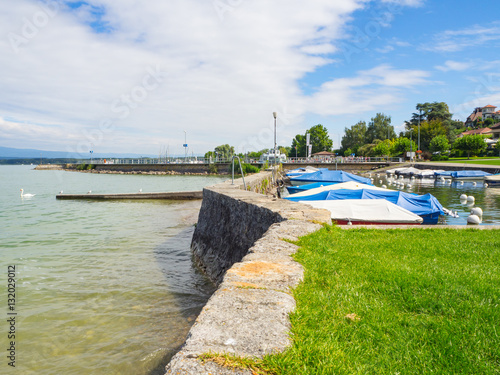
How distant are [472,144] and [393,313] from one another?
73684 mm

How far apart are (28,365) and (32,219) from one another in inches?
668

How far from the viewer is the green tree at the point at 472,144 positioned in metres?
62.1

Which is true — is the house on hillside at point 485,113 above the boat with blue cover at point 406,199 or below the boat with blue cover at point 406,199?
above

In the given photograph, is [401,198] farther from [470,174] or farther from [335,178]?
[470,174]

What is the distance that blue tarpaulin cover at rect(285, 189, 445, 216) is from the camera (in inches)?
548

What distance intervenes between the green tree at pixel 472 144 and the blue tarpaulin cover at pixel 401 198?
59099 mm

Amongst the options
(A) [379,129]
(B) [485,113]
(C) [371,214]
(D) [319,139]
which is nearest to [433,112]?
(A) [379,129]

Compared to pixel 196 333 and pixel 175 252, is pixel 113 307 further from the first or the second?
pixel 196 333

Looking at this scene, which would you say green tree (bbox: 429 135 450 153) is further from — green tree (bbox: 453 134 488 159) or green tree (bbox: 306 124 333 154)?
green tree (bbox: 306 124 333 154)

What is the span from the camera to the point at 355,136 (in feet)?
353

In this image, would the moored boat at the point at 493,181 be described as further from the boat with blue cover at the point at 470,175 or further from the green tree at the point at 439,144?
the green tree at the point at 439,144

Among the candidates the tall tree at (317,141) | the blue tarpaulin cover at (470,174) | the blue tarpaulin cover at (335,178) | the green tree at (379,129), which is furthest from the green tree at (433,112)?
the blue tarpaulin cover at (335,178)

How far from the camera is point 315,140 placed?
11100 cm

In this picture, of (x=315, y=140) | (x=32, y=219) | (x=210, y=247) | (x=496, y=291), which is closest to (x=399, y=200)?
(x=210, y=247)
